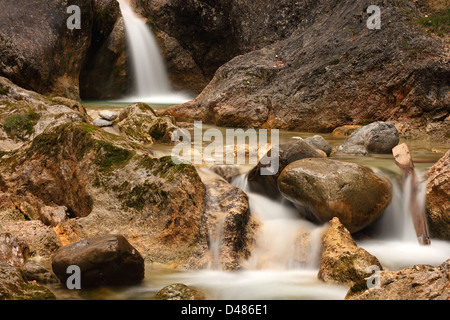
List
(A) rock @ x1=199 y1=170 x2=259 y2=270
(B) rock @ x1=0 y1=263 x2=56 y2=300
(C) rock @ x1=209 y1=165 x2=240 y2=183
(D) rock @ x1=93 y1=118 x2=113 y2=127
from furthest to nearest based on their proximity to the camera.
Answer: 1. (D) rock @ x1=93 y1=118 x2=113 y2=127
2. (C) rock @ x1=209 y1=165 x2=240 y2=183
3. (A) rock @ x1=199 y1=170 x2=259 y2=270
4. (B) rock @ x1=0 y1=263 x2=56 y2=300

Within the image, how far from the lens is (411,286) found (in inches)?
116

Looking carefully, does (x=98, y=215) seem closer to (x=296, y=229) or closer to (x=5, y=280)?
(x=5, y=280)

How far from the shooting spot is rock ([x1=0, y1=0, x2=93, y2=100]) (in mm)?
11719

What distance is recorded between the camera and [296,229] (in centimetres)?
522

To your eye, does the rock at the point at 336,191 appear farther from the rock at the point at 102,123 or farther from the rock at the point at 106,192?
the rock at the point at 102,123

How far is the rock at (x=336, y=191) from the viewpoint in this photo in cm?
512

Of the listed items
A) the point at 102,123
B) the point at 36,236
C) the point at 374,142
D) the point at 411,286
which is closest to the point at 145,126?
the point at 102,123

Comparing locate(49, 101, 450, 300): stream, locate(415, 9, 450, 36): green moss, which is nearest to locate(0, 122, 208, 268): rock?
locate(49, 101, 450, 300): stream

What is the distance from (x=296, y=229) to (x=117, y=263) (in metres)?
2.14

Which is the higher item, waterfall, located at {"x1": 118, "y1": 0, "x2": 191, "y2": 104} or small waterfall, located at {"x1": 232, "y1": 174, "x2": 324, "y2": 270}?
waterfall, located at {"x1": 118, "y1": 0, "x2": 191, "y2": 104}

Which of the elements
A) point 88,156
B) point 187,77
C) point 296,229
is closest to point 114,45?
point 187,77

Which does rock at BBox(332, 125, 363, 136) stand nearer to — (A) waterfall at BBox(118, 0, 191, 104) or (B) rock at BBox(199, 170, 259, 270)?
(B) rock at BBox(199, 170, 259, 270)

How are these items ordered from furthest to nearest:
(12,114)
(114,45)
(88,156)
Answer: (114,45)
(12,114)
(88,156)

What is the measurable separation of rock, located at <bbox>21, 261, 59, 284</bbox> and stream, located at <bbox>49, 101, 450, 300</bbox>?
9cm
